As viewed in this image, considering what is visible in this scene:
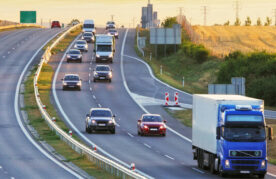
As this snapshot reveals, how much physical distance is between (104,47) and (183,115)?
3793 cm

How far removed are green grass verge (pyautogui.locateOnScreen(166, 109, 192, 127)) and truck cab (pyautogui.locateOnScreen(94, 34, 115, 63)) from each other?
3405 cm

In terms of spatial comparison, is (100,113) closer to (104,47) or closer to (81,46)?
(104,47)

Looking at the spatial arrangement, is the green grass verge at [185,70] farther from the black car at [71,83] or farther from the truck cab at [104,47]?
the black car at [71,83]

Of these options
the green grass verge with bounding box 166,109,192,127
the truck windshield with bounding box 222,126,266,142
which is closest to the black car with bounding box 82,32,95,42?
the green grass verge with bounding box 166,109,192,127

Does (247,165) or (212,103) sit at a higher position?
(212,103)

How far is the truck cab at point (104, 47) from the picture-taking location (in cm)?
9862

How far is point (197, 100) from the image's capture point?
36625 mm

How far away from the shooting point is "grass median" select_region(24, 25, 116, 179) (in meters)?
35.7

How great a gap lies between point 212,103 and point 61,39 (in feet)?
337

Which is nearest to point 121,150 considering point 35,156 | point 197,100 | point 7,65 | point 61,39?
point 35,156

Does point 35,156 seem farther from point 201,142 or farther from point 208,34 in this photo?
point 208,34

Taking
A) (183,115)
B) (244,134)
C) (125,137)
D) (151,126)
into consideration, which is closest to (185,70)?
(183,115)

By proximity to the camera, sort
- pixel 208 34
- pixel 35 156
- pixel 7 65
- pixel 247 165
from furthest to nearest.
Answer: pixel 208 34 → pixel 7 65 → pixel 35 156 → pixel 247 165

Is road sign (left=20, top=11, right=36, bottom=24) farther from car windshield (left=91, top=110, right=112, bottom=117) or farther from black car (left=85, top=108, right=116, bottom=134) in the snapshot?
black car (left=85, top=108, right=116, bottom=134)
